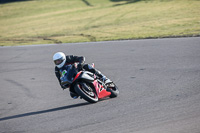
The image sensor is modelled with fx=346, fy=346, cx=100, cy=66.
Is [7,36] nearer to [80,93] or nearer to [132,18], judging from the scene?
[132,18]

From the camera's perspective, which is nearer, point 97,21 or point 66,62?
point 66,62

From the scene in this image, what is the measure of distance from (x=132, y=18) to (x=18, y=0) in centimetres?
2169

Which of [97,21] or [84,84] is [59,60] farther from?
[97,21]

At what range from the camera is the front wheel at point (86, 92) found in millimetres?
7924

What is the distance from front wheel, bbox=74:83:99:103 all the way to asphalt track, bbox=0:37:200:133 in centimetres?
23

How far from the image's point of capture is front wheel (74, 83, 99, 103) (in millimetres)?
7924

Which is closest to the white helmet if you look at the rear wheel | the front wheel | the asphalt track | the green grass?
the front wheel

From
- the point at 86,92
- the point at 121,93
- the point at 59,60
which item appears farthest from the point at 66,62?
the point at 121,93

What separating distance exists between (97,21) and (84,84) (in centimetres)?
1933

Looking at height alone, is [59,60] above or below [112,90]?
above

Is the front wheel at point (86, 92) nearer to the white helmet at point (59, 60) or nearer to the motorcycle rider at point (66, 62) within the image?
the motorcycle rider at point (66, 62)

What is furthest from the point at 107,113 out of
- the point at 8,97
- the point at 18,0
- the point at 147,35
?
the point at 18,0

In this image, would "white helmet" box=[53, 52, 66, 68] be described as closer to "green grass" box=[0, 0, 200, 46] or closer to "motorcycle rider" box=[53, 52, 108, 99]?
"motorcycle rider" box=[53, 52, 108, 99]

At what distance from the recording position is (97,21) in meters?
27.1
